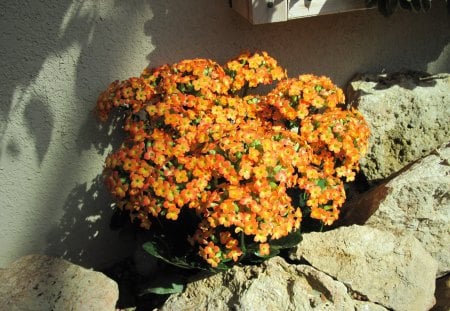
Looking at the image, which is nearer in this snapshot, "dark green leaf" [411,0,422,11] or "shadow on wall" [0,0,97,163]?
"shadow on wall" [0,0,97,163]

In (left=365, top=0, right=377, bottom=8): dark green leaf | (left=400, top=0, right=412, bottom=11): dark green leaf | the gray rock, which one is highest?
(left=400, top=0, right=412, bottom=11): dark green leaf

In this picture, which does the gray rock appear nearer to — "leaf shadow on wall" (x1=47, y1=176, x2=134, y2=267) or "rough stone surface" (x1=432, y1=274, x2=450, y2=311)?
"rough stone surface" (x1=432, y1=274, x2=450, y2=311)

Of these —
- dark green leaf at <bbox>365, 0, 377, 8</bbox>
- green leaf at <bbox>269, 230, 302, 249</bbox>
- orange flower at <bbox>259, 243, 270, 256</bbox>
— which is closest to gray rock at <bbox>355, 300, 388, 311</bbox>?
green leaf at <bbox>269, 230, 302, 249</bbox>

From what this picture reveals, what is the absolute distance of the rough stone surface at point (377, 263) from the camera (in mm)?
2547

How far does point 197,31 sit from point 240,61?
35 cm

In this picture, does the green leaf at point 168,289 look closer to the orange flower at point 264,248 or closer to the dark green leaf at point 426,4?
the orange flower at point 264,248

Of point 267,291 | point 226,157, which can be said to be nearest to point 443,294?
point 267,291

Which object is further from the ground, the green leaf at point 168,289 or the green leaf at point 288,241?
the green leaf at point 288,241

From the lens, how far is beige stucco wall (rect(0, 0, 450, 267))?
2.70m

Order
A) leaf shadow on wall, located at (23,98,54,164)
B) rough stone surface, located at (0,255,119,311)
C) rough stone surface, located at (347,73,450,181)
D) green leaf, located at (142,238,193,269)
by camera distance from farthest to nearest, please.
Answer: rough stone surface, located at (347,73,450,181) < leaf shadow on wall, located at (23,98,54,164) < green leaf, located at (142,238,193,269) < rough stone surface, located at (0,255,119,311)

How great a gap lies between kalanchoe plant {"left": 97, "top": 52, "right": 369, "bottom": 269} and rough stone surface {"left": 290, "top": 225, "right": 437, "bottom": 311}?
14 cm

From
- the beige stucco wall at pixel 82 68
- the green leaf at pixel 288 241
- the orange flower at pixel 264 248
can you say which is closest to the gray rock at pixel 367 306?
the green leaf at pixel 288 241

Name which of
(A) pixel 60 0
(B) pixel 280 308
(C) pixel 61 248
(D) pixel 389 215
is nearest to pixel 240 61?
(A) pixel 60 0

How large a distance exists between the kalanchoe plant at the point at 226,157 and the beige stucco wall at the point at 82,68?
21cm
